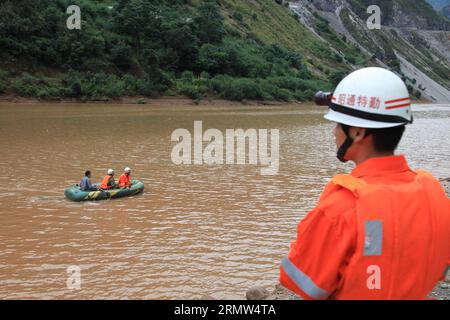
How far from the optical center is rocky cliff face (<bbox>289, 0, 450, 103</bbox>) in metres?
123

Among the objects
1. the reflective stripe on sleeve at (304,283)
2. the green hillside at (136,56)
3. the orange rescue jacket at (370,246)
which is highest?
the green hillside at (136,56)

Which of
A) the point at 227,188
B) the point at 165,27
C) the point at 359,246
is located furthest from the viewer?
the point at 165,27

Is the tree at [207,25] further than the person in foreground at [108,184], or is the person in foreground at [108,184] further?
the tree at [207,25]

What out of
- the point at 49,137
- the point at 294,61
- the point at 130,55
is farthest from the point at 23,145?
the point at 294,61

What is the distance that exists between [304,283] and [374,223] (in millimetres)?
380

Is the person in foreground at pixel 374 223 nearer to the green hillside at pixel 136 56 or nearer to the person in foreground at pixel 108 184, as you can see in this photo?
the person in foreground at pixel 108 184

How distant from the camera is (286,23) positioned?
10112 centimetres

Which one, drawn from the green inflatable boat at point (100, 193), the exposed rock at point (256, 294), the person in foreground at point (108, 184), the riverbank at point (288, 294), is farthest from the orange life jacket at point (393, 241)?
the person in foreground at point (108, 184)

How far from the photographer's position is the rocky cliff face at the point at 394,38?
12331cm

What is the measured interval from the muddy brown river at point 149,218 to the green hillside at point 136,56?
20592 mm

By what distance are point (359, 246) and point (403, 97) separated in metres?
0.70

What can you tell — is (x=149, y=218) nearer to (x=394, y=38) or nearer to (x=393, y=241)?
(x=393, y=241)

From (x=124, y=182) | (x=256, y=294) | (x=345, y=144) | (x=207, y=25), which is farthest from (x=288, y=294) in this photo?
(x=207, y=25)
